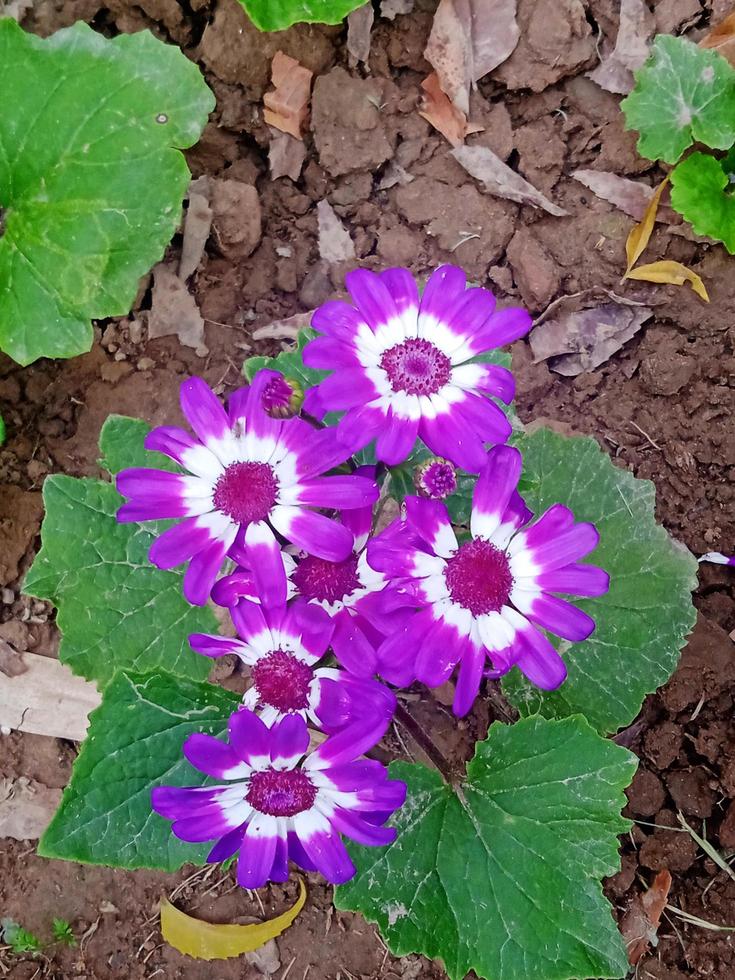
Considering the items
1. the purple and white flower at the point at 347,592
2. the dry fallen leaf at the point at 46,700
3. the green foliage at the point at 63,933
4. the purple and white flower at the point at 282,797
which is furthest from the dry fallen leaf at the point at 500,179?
the green foliage at the point at 63,933

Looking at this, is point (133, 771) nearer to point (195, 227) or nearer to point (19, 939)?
point (19, 939)

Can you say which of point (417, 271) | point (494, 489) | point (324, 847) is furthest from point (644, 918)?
point (417, 271)

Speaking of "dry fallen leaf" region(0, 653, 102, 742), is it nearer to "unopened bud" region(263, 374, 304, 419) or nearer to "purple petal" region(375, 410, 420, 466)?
"unopened bud" region(263, 374, 304, 419)

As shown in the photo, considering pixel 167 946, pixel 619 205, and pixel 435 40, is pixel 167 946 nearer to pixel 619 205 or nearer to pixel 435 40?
pixel 619 205

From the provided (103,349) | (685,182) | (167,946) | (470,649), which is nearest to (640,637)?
(470,649)

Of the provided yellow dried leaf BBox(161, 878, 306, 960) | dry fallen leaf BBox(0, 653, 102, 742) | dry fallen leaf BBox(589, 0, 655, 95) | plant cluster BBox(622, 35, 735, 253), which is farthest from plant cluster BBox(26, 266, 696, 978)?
dry fallen leaf BBox(589, 0, 655, 95)

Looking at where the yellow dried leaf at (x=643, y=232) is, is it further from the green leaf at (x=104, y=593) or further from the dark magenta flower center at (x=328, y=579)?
the green leaf at (x=104, y=593)

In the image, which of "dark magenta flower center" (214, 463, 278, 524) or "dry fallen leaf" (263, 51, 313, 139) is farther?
"dry fallen leaf" (263, 51, 313, 139)

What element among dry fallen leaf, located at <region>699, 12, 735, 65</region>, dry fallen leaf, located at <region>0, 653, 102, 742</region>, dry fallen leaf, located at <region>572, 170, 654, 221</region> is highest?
dry fallen leaf, located at <region>699, 12, 735, 65</region>

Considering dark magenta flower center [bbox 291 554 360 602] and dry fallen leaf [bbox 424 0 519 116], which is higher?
dry fallen leaf [bbox 424 0 519 116]
